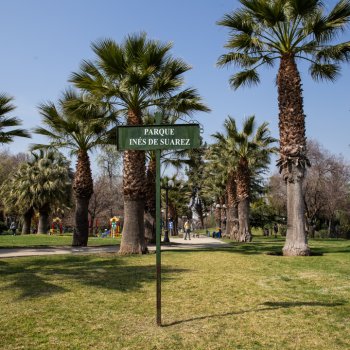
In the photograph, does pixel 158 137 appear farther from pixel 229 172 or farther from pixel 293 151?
pixel 229 172

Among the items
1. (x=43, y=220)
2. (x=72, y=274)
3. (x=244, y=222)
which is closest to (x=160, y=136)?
(x=72, y=274)

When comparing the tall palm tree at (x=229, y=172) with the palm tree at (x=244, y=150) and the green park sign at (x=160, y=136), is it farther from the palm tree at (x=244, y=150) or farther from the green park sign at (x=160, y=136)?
the green park sign at (x=160, y=136)

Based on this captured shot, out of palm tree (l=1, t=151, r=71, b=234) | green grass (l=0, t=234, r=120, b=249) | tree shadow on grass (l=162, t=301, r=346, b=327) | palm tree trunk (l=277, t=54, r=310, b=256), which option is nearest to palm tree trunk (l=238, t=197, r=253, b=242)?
green grass (l=0, t=234, r=120, b=249)

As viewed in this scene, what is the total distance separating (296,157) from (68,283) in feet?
31.6

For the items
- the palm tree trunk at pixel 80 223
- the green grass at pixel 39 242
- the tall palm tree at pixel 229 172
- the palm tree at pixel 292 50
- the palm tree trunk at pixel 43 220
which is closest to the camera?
the palm tree at pixel 292 50

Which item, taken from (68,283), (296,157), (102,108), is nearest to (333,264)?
(296,157)

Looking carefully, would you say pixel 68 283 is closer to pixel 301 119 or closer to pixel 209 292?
pixel 209 292

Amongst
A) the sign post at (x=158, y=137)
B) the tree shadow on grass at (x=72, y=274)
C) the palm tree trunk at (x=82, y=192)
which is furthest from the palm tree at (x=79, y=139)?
the sign post at (x=158, y=137)

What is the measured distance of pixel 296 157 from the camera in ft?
47.1

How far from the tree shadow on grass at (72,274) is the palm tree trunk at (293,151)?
597 cm

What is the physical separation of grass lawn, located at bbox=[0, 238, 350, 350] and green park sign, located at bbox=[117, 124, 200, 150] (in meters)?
2.36

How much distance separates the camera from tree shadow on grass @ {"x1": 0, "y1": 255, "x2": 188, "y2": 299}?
24.9ft

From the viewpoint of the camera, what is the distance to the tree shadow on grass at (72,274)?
24.9ft

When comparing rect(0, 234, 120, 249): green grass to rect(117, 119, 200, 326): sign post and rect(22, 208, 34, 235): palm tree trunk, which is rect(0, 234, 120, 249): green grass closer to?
rect(22, 208, 34, 235): palm tree trunk
